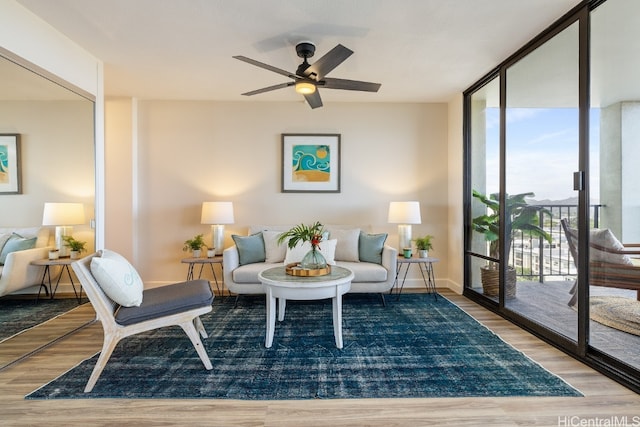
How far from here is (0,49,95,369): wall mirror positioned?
7.30ft

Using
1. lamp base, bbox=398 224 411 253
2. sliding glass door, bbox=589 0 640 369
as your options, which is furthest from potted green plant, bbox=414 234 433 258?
sliding glass door, bbox=589 0 640 369

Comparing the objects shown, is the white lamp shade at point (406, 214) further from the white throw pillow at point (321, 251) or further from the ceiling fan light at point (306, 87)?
the ceiling fan light at point (306, 87)

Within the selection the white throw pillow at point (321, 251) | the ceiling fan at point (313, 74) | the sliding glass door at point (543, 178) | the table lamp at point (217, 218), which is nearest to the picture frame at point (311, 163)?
the table lamp at point (217, 218)

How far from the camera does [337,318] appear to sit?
251 cm

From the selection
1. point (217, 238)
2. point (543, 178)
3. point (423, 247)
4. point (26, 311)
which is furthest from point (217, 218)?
point (543, 178)

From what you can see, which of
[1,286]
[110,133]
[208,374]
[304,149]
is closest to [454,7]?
[304,149]

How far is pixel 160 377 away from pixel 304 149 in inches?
123

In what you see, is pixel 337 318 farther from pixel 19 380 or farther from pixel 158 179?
pixel 158 179

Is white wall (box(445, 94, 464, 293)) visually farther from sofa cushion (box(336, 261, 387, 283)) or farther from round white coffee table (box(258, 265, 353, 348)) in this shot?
round white coffee table (box(258, 265, 353, 348))

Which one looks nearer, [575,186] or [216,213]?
[575,186]

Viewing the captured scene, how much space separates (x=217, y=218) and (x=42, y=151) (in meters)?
1.78

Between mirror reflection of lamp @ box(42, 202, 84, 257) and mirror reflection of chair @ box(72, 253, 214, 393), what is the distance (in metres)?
0.80

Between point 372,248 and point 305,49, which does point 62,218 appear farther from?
point 372,248

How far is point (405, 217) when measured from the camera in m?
3.87
